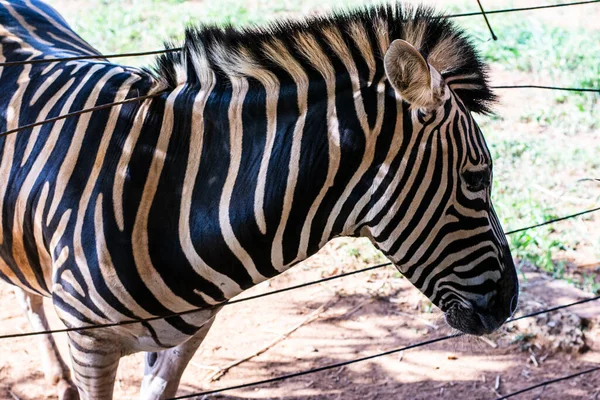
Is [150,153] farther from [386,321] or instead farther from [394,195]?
[386,321]

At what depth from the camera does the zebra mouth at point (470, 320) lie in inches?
92.4

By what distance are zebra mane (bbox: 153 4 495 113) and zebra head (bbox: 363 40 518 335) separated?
0.22 feet

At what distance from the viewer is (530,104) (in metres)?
6.67

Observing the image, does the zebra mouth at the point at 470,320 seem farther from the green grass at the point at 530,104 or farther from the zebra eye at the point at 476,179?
the green grass at the point at 530,104

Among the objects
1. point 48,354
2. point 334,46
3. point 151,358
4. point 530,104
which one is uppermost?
point 334,46

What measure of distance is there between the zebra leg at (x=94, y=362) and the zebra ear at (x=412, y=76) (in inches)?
53.1

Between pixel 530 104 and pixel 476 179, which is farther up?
pixel 476 179

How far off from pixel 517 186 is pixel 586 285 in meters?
1.24

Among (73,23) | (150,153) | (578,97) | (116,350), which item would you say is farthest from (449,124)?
(73,23)

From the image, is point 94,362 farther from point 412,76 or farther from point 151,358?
point 412,76

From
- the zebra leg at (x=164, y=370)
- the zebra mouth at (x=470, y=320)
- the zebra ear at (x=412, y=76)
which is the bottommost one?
the zebra leg at (x=164, y=370)

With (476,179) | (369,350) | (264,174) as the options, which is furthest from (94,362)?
(369,350)

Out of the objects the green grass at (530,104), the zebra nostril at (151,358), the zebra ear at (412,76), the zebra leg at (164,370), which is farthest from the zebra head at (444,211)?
the green grass at (530,104)

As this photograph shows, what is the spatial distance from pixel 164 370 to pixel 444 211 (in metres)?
1.76
